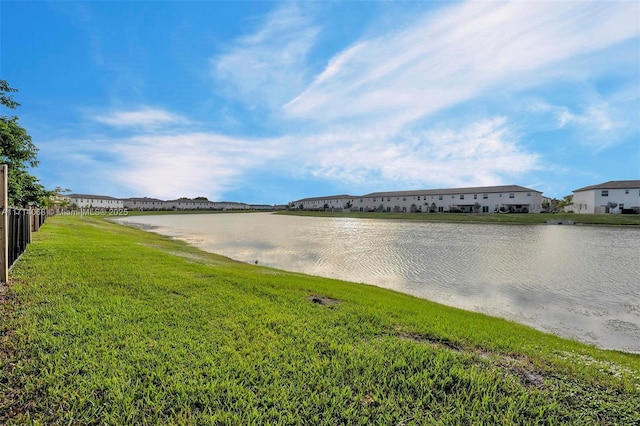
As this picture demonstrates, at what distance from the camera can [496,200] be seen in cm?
6619

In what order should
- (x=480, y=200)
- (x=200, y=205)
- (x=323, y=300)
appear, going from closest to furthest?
(x=323, y=300) → (x=480, y=200) → (x=200, y=205)

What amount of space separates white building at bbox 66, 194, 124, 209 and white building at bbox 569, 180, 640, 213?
141625 millimetres

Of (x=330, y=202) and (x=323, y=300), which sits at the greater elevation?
(x=330, y=202)

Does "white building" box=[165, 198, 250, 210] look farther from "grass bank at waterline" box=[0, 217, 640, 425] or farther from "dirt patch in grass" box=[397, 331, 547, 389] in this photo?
"dirt patch in grass" box=[397, 331, 547, 389]

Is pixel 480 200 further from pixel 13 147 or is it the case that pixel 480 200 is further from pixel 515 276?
pixel 13 147

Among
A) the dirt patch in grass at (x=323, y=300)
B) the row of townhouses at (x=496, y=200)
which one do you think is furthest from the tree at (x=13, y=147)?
the row of townhouses at (x=496, y=200)

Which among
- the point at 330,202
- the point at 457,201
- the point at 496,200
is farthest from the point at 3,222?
the point at 330,202

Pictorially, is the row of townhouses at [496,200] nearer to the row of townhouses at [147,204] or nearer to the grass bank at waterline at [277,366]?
the grass bank at waterline at [277,366]

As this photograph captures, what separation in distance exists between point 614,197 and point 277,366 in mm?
71231

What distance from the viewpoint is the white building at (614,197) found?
166 feet

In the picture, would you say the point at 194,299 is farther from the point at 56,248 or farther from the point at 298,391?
the point at 56,248

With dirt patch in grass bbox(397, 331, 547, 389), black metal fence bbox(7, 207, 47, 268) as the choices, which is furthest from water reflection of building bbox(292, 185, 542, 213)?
black metal fence bbox(7, 207, 47, 268)

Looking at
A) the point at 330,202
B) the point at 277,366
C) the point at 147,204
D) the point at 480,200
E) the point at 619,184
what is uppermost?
the point at 619,184

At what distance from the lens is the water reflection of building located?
63.1 m
